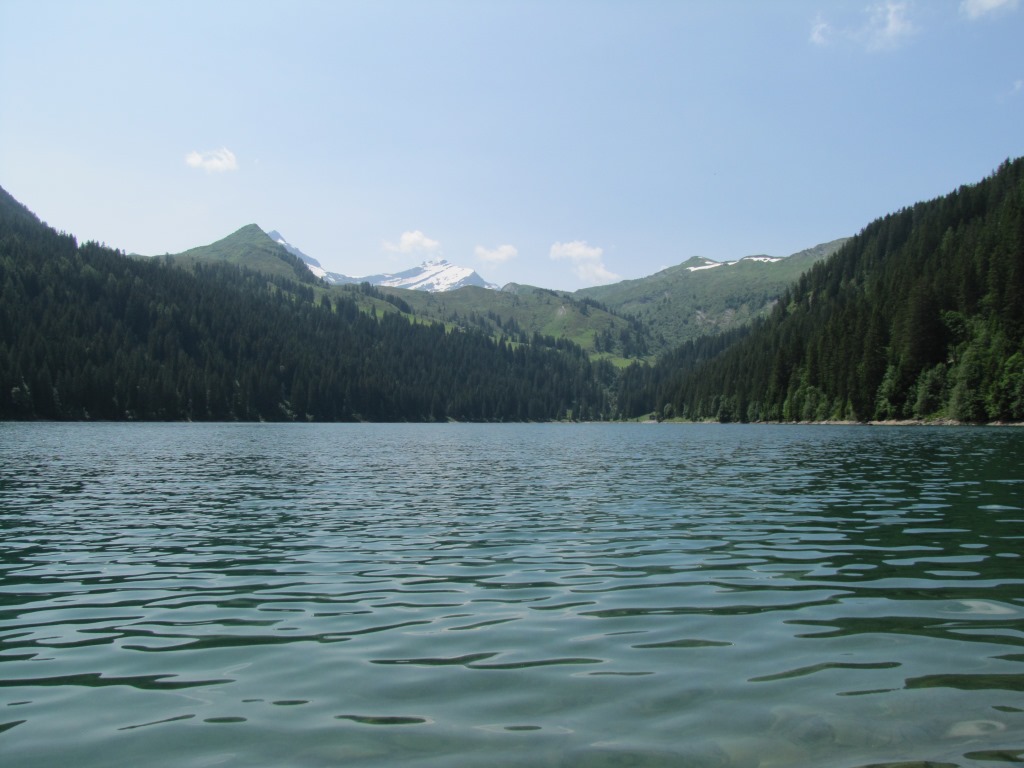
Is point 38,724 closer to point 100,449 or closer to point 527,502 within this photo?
point 527,502

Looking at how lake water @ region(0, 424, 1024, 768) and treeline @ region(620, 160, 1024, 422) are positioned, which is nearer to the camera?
lake water @ region(0, 424, 1024, 768)

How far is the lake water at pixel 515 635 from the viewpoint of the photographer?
27.8 feet

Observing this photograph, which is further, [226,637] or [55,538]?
[55,538]

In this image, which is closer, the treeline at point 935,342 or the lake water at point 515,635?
the lake water at point 515,635

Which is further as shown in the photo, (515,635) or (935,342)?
(935,342)

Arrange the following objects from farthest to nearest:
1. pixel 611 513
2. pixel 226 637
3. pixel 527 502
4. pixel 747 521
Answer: pixel 527 502, pixel 611 513, pixel 747 521, pixel 226 637

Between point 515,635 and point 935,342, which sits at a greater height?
point 935,342

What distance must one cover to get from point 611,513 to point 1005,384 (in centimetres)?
11233

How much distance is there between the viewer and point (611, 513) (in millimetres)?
29391

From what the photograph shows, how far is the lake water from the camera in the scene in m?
8.47

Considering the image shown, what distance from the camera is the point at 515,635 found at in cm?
1279

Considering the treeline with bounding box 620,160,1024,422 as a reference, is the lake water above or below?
below

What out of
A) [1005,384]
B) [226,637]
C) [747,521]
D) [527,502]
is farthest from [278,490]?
[1005,384]

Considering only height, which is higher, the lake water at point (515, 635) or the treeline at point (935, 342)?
the treeline at point (935, 342)
